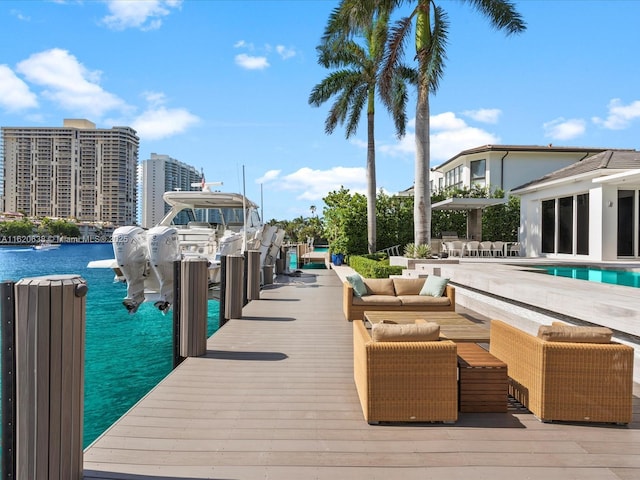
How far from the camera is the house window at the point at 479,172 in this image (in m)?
30.0

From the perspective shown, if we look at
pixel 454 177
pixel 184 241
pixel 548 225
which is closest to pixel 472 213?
pixel 548 225

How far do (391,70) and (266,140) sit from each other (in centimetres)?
489

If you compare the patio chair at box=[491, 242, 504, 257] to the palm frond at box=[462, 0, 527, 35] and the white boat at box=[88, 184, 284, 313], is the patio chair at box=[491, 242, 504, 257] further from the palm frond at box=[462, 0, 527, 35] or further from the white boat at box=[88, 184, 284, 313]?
the white boat at box=[88, 184, 284, 313]

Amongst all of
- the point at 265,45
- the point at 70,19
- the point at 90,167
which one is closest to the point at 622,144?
the point at 265,45

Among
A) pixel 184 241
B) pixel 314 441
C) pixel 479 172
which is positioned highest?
pixel 479 172

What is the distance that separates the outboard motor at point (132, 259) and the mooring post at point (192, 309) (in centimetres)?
386

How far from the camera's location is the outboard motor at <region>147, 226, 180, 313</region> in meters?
8.80

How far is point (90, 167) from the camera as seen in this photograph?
4892 inches

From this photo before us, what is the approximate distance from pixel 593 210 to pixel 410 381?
48.0ft

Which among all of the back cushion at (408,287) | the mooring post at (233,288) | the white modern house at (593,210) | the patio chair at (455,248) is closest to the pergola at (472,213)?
the patio chair at (455,248)

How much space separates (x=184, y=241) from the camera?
536 inches

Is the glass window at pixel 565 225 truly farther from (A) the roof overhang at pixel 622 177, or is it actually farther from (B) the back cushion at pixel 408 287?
(B) the back cushion at pixel 408 287

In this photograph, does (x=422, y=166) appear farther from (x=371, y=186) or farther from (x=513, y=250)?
(x=513, y=250)

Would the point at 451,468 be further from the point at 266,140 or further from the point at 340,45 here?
the point at 340,45
